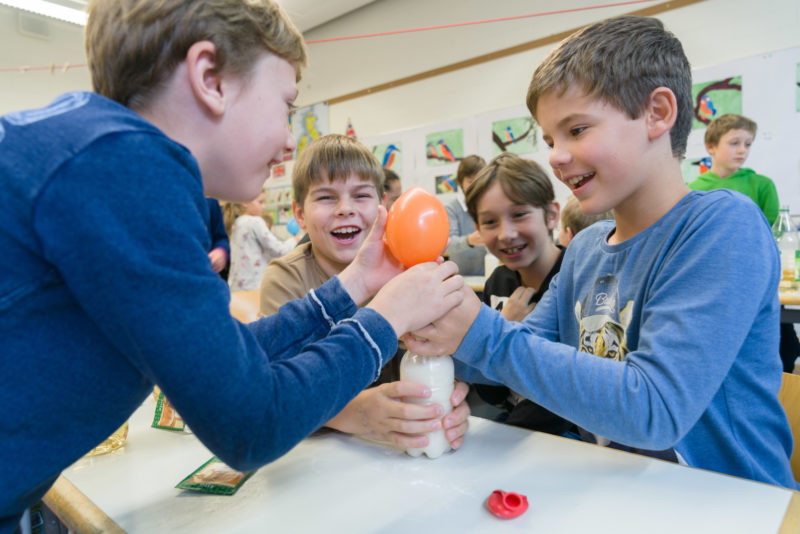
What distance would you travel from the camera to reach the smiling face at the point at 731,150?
301 centimetres

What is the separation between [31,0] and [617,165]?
5425 mm

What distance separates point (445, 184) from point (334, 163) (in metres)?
3.40

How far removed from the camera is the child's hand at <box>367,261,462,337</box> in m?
0.69

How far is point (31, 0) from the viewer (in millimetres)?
4316

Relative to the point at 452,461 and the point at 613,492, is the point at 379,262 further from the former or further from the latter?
the point at 613,492

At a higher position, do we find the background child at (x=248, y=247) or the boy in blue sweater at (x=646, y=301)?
the boy in blue sweater at (x=646, y=301)

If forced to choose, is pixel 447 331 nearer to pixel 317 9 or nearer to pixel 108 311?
pixel 108 311

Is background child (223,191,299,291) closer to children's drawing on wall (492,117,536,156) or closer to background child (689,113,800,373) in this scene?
children's drawing on wall (492,117,536,156)

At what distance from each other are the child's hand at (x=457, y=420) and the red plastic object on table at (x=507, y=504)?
0.15m

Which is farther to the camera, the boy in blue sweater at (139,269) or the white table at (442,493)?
the white table at (442,493)

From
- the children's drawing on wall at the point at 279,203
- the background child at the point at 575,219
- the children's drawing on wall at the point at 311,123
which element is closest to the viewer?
the background child at the point at 575,219

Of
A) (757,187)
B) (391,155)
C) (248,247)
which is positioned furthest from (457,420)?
(391,155)

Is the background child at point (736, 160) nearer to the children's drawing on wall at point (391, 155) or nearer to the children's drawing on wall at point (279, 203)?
the children's drawing on wall at point (391, 155)

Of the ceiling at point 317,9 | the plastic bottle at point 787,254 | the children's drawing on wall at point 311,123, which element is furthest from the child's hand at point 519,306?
the children's drawing on wall at point 311,123
